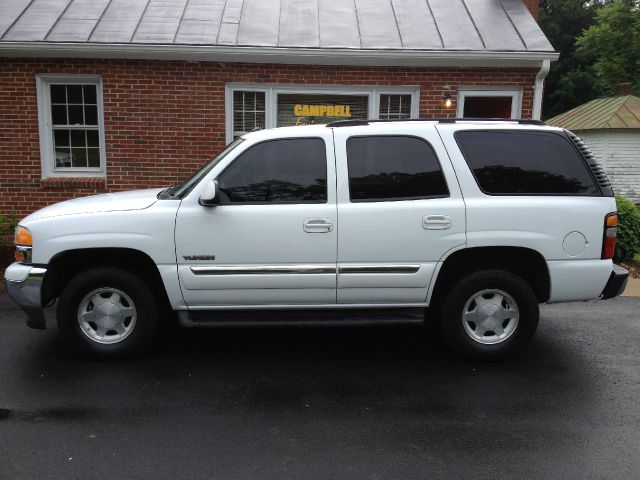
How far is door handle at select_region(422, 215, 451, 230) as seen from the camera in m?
4.46

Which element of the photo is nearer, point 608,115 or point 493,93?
point 493,93

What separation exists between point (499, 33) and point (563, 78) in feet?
101

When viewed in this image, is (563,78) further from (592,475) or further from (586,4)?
(592,475)

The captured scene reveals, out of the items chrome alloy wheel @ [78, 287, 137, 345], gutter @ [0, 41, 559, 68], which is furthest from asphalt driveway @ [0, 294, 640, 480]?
gutter @ [0, 41, 559, 68]

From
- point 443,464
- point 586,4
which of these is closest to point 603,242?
point 443,464

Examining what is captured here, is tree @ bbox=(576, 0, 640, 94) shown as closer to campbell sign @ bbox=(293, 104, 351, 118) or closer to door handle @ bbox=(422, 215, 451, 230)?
campbell sign @ bbox=(293, 104, 351, 118)

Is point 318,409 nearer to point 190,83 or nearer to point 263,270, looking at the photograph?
point 263,270

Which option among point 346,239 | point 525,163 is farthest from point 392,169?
point 525,163

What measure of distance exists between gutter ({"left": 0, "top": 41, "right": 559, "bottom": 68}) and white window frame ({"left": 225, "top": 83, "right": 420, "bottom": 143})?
0.39 metres

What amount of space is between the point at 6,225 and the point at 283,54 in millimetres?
4992

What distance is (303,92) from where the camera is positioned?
30.8ft

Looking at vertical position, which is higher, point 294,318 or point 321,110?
point 321,110

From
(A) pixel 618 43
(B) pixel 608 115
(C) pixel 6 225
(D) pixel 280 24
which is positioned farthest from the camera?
(A) pixel 618 43

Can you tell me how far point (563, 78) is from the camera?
3669 cm
